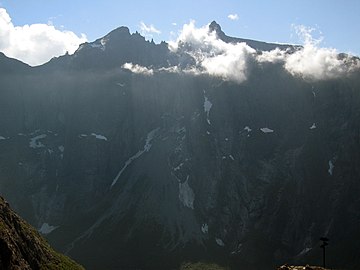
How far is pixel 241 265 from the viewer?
185m

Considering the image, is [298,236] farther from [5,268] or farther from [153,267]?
[5,268]

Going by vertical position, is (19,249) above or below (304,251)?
above

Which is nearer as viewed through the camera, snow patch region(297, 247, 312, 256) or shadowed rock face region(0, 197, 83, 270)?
shadowed rock face region(0, 197, 83, 270)

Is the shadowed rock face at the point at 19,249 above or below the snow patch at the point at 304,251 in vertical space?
above

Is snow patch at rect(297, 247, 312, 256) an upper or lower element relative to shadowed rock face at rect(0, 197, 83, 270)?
Answer: lower

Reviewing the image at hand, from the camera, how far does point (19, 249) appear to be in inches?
2522

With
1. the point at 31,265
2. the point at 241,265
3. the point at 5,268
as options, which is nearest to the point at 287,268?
the point at 5,268

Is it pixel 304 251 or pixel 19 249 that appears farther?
pixel 304 251

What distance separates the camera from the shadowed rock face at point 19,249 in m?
57.3

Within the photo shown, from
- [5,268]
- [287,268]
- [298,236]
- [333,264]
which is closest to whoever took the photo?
[287,268]

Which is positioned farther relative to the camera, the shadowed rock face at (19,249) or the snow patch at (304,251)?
the snow patch at (304,251)

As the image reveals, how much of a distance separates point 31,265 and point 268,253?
140 m

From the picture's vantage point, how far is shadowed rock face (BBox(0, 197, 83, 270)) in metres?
57.3

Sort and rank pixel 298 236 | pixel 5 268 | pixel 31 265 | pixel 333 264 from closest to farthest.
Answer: pixel 5 268, pixel 31 265, pixel 333 264, pixel 298 236
